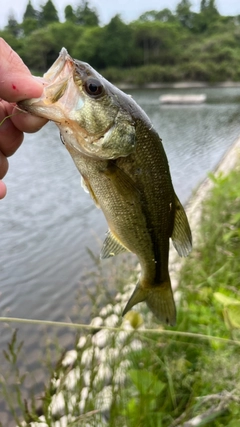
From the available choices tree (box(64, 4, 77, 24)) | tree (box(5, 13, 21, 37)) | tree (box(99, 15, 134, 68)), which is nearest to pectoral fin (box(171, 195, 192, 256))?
tree (box(99, 15, 134, 68))

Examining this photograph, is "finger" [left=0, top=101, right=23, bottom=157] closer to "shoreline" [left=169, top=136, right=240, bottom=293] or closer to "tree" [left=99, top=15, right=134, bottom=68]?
"shoreline" [left=169, top=136, right=240, bottom=293]

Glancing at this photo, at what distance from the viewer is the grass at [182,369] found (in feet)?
7.14

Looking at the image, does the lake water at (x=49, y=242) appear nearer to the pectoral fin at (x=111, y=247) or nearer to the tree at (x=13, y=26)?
the pectoral fin at (x=111, y=247)

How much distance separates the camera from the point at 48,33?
7138cm

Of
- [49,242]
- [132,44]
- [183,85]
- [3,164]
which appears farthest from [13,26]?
[3,164]

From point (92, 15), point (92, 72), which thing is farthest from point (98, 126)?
point (92, 15)

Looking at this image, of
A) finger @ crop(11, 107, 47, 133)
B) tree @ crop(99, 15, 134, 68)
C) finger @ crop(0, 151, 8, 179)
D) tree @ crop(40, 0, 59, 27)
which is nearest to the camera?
finger @ crop(11, 107, 47, 133)

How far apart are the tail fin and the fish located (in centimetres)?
22

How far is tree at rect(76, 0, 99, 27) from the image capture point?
315ft

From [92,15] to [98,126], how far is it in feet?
352

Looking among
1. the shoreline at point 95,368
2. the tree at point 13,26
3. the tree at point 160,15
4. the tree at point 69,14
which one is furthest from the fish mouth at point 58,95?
the tree at point 160,15

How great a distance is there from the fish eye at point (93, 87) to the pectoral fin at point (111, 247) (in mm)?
680

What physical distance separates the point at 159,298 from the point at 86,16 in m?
107

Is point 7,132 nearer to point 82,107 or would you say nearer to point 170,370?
point 82,107
